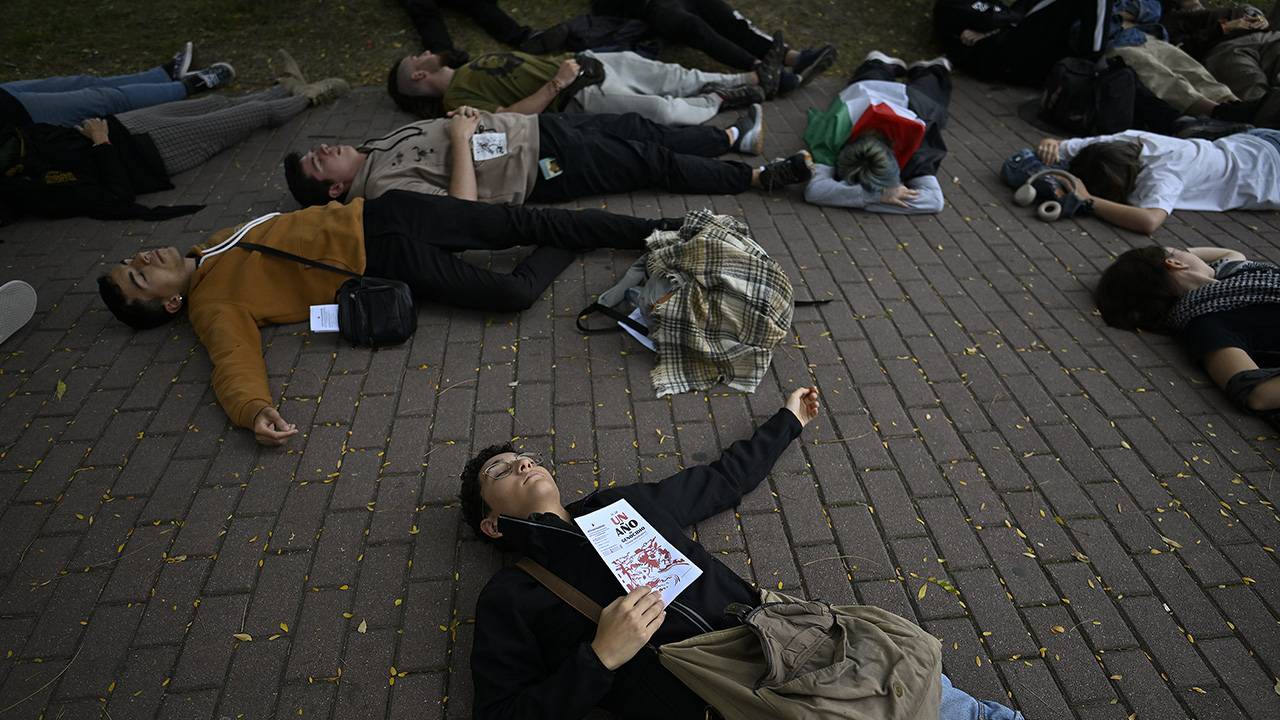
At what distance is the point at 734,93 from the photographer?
6.61 metres

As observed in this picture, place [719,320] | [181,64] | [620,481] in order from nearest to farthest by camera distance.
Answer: [620,481] < [719,320] < [181,64]

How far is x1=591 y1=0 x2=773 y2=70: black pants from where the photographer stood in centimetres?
699

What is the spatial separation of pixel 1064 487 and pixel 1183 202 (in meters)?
3.49

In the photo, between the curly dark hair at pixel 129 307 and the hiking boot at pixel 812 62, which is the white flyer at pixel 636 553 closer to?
the curly dark hair at pixel 129 307

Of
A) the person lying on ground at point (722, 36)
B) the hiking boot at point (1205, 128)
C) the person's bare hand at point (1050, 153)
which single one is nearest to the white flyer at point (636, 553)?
the person's bare hand at point (1050, 153)

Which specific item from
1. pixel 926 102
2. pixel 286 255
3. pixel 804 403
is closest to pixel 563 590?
pixel 804 403

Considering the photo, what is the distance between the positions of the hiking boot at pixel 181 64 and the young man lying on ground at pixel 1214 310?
8050 millimetres

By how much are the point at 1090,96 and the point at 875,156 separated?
2.53m

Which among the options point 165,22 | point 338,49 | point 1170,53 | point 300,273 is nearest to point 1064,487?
point 300,273

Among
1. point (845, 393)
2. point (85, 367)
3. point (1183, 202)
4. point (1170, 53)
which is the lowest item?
point (85, 367)

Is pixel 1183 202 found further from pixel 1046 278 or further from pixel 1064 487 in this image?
pixel 1064 487

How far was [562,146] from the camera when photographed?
17.0 ft

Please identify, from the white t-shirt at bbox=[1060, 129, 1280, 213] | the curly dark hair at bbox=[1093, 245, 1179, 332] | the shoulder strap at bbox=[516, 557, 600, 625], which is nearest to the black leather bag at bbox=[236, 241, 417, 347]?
the shoulder strap at bbox=[516, 557, 600, 625]

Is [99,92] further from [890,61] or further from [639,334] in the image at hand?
[890,61]
